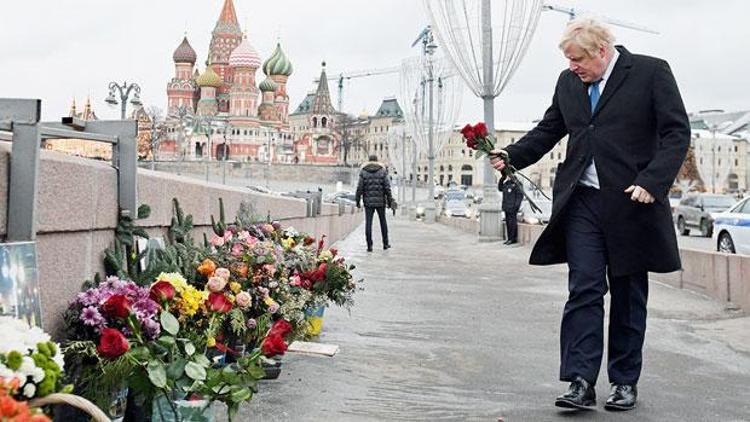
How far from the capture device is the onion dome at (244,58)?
12156cm

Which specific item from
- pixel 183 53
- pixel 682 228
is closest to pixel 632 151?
pixel 682 228

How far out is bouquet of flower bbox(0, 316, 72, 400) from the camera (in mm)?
2084

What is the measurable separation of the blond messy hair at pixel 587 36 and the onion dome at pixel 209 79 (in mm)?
121298

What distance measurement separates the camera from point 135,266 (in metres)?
4.03

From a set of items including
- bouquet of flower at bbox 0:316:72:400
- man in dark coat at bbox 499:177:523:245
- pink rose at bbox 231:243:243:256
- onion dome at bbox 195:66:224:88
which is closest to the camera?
bouquet of flower at bbox 0:316:72:400

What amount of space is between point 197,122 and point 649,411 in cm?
11086

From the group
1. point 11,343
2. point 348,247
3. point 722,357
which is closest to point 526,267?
point 348,247

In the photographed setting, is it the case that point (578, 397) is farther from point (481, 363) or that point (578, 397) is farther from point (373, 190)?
point (373, 190)

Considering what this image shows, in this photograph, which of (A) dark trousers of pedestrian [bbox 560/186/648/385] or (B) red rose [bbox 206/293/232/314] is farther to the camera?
(A) dark trousers of pedestrian [bbox 560/186/648/385]

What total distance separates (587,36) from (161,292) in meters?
2.51

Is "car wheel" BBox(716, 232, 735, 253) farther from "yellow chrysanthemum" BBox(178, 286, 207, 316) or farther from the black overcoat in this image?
"yellow chrysanthemum" BBox(178, 286, 207, 316)

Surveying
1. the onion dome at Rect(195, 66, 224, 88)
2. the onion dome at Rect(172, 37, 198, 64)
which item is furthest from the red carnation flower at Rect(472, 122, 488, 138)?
the onion dome at Rect(172, 37, 198, 64)

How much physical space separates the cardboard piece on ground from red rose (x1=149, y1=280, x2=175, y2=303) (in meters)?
2.15

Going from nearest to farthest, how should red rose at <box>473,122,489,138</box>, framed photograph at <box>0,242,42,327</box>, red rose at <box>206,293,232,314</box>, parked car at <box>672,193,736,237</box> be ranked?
framed photograph at <box>0,242,42,327</box> < red rose at <box>206,293,232,314</box> < red rose at <box>473,122,489,138</box> < parked car at <box>672,193,736,237</box>
